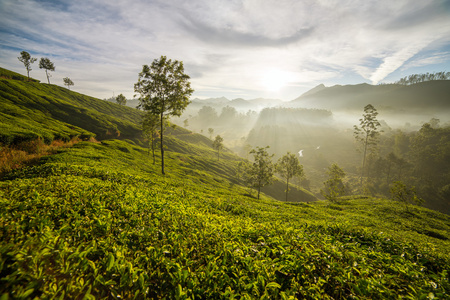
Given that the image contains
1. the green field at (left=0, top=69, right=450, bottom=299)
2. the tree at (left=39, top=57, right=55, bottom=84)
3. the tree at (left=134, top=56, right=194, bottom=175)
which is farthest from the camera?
the tree at (left=39, top=57, right=55, bottom=84)

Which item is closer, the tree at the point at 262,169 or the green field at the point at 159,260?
the green field at the point at 159,260

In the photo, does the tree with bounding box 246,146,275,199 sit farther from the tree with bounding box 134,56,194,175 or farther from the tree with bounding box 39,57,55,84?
the tree with bounding box 39,57,55,84

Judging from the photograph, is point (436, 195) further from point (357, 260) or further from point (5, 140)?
point (5, 140)

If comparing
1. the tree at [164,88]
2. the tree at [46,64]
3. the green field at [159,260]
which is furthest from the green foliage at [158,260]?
the tree at [46,64]

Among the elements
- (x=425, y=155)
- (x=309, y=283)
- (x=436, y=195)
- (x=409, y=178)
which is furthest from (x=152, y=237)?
(x=425, y=155)

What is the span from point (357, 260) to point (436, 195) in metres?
102

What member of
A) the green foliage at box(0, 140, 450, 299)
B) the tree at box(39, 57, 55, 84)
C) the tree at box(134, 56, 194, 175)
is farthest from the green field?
the tree at box(39, 57, 55, 84)

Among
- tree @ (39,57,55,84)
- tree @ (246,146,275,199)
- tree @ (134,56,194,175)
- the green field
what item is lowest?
tree @ (246,146,275,199)

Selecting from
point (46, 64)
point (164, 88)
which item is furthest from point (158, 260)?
point (46, 64)

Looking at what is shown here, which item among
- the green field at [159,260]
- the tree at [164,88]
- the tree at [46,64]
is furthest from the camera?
the tree at [46,64]

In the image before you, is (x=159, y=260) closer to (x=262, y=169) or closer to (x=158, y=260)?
(x=158, y=260)

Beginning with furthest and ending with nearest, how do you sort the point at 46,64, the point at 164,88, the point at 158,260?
the point at 46,64 → the point at 164,88 → the point at 158,260

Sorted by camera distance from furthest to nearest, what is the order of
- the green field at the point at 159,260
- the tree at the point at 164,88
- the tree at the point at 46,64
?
the tree at the point at 46,64
the tree at the point at 164,88
the green field at the point at 159,260

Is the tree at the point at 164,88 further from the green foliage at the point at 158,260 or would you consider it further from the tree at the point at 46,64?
the tree at the point at 46,64
